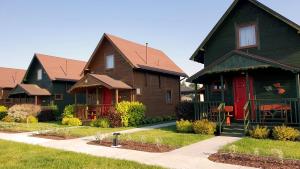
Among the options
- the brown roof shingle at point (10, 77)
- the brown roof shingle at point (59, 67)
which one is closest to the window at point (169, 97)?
the brown roof shingle at point (59, 67)

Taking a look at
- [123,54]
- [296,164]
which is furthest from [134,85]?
[296,164]

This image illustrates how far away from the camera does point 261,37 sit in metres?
15.2

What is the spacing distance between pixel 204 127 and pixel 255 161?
5.87 m

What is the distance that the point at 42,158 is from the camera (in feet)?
29.9

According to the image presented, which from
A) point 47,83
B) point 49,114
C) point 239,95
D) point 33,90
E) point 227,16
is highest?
point 227,16

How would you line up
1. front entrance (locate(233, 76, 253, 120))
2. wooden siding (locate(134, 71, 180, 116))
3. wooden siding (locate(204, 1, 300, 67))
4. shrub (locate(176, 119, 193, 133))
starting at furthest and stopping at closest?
1. wooden siding (locate(134, 71, 180, 116))
2. front entrance (locate(233, 76, 253, 120))
3. shrub (locate(176, 119, 193, 133))
4. wooden siding (locate(204, 1, 300, 67))

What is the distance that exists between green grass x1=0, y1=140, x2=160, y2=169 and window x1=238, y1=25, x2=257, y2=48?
11.0 m

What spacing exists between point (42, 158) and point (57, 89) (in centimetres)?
2130

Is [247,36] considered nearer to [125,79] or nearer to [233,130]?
[233,130]

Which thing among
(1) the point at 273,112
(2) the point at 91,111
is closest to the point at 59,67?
(2) the point at 91,111

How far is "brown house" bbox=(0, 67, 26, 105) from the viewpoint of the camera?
3547 centimetres

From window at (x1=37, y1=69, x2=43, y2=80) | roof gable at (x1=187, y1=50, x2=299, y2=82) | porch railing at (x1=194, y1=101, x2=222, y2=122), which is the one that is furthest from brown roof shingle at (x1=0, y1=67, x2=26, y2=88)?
roof gable at (x1=187, y1=50, x2=299, y2=82)

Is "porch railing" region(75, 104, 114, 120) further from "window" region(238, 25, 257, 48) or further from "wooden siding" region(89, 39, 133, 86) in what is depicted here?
"window" region(238, 25, 257, 48)

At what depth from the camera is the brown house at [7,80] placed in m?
35.5
